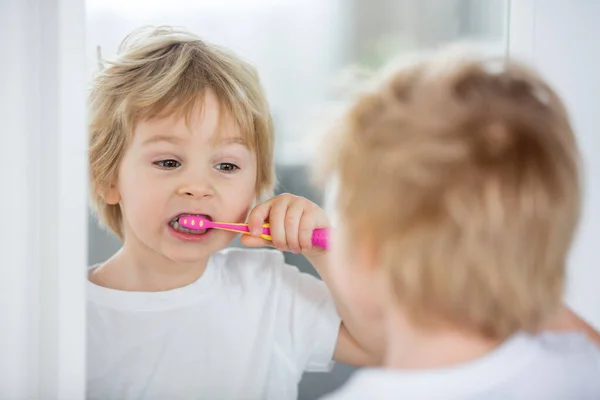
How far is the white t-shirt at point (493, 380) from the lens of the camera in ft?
1.75

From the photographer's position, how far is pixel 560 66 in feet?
2.80

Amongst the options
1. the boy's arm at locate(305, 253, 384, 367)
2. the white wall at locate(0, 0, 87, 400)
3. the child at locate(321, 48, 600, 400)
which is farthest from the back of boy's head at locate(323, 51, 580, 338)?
the boy's arm at locate(305, 253, 384, 367)

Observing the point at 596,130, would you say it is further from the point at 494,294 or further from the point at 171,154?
the point at 171,154

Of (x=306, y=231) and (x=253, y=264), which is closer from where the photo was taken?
(x=306, y=231)

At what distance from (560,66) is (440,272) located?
0.44m

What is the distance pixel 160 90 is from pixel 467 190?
50cm

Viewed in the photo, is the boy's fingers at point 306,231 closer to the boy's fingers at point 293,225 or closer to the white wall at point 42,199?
the boy's fingers at point 293,225

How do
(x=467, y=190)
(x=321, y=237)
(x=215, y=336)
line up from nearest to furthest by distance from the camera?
(x=467, y=190) < (x=321, y=237) < (x=215, y=336)

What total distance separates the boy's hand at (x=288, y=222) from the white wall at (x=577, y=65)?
12.5 inches

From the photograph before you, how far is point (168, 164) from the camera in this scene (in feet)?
3.00

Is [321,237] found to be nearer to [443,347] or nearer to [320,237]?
[320,237]

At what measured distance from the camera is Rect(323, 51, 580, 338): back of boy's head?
521 millimetres

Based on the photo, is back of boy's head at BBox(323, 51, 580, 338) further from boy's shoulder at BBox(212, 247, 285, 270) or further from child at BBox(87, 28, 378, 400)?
boy's shoulder at BBox(212, 247, 285, 270)

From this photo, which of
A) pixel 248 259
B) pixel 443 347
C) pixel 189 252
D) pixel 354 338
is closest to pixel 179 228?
pixel 189 252
